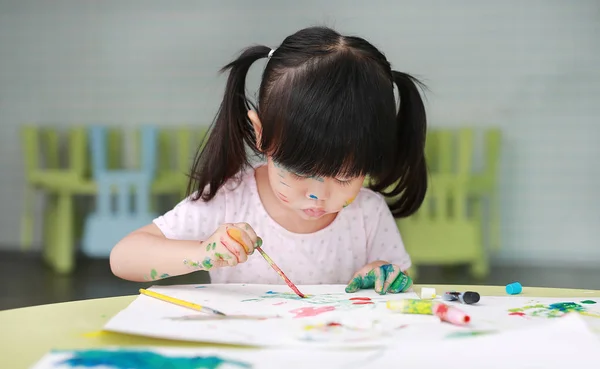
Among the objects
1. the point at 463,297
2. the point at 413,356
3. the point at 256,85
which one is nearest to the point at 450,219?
the point at 256,85

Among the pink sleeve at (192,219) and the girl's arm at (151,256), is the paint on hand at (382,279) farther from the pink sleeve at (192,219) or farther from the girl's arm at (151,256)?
the pink sleeve at (192,219)

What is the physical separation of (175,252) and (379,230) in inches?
15.9

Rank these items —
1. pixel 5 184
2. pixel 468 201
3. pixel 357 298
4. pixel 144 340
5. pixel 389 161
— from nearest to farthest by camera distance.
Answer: pixel 144 340
pixel 357 298
pixel 389 161
pixel 468 201
pixel 5 184

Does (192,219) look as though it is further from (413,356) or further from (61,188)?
(61,188)

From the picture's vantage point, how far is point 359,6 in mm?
3814

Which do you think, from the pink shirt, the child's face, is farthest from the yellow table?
the pink shirt

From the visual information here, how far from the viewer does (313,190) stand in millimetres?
930

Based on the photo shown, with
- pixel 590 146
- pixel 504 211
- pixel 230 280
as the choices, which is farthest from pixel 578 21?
pixel 230 280

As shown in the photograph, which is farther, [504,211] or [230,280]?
[504,211]

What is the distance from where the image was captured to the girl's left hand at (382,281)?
2.96 ft

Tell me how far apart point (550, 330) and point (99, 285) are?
249 centimetres

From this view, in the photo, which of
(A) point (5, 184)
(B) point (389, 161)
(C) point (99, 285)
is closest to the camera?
(B) point (389, 161)

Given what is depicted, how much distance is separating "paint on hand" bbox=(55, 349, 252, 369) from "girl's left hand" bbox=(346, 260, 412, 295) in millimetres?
333

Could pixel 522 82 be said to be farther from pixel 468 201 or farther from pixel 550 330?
pixel 550 330
